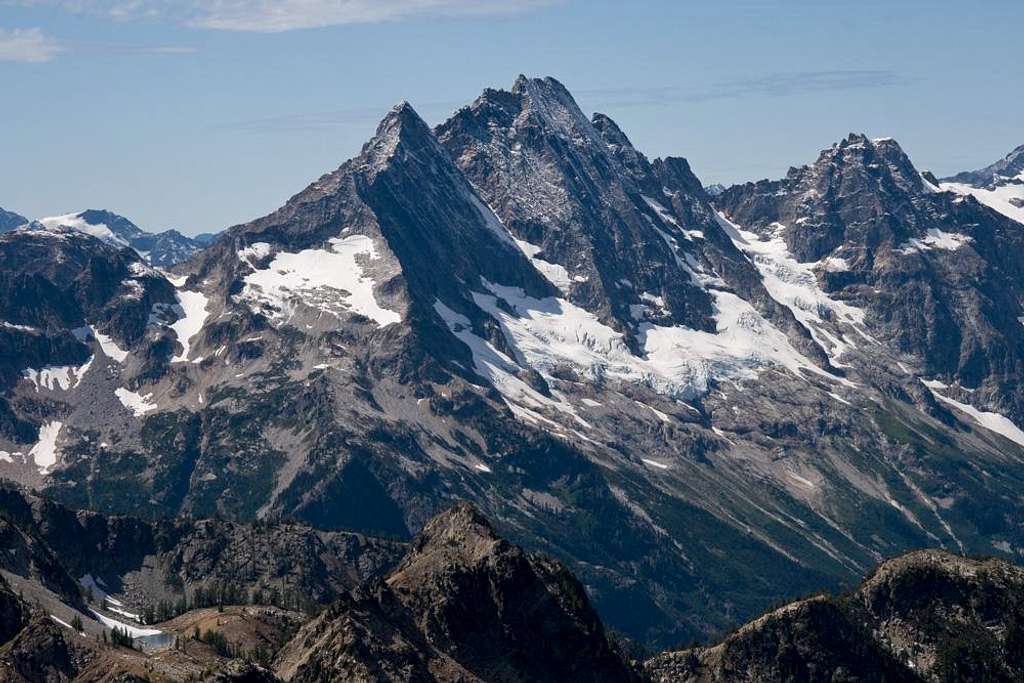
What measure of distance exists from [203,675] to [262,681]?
6071 millimetres

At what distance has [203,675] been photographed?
651ft

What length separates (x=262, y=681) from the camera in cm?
19838
